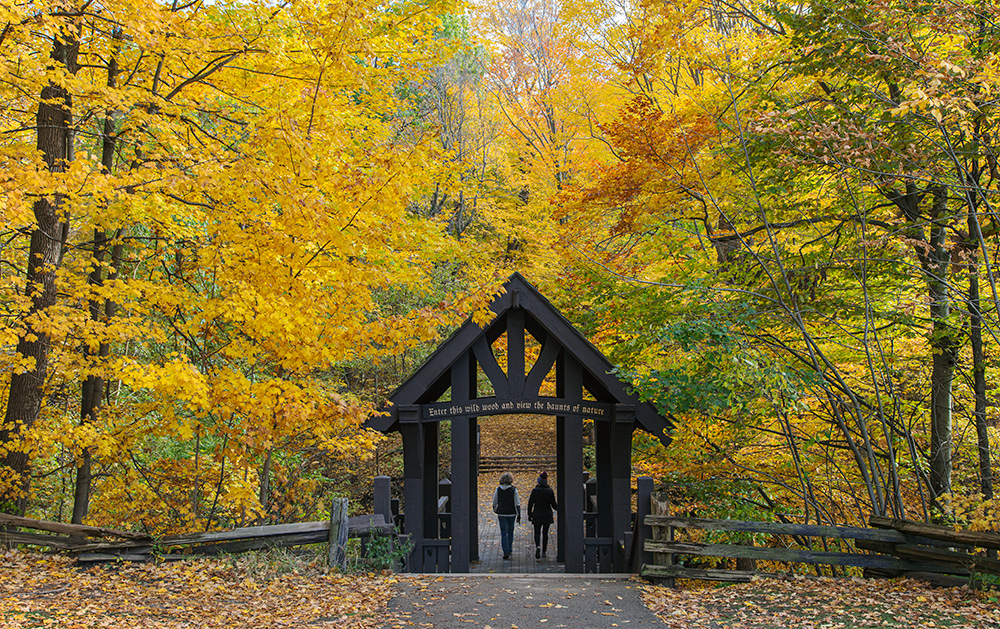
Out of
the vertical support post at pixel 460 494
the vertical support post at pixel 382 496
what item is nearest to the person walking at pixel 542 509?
the vertical support post at pixel 460 494

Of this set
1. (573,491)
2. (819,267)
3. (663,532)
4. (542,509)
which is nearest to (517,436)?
(542,509)

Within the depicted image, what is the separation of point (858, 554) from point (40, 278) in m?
9.76

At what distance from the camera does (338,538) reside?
7.32 meters

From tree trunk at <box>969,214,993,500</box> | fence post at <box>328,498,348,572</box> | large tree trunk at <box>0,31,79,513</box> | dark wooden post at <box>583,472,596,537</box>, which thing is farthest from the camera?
dark wooden post at <box>583,472,596,537</box>

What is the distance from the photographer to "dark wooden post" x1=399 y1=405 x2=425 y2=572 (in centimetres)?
Answer: 884

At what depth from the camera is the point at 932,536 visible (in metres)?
6.67

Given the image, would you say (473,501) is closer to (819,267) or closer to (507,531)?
(507,531)

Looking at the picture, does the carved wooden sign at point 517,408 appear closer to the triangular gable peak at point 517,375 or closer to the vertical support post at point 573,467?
the triangular gable peak at point 517,375

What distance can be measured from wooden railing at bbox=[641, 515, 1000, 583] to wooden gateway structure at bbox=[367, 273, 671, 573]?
1.54 meters

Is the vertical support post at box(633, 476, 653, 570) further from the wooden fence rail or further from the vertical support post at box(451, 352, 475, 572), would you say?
the wooden fence rail

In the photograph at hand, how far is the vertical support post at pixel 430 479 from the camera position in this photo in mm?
10422

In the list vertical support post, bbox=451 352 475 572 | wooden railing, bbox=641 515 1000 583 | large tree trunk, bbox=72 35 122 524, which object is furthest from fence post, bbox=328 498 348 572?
large tree trunk, bbox=72 35 122 524

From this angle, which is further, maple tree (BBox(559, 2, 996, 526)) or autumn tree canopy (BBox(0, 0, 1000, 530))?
maple tree (BBox(559, 2, 996, 526))

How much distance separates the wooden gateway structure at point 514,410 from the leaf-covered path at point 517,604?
135 centimetres
